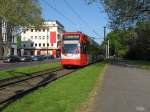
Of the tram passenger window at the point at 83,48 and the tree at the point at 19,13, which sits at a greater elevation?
the tree at the point at 19,13

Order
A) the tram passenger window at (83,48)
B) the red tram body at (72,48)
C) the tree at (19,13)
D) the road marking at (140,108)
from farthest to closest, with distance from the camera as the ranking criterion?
the tree at (19,13)
the tram passenger window at (83,48)
the red tram body at (72,48)
the road marking at (140,108)

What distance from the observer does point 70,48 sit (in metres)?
37.7

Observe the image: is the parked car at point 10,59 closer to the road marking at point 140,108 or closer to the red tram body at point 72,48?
the red tram body at point 72,48

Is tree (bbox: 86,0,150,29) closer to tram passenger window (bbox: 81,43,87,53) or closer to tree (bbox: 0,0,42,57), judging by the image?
tram passenger window (bbox: 81,43,87,53)

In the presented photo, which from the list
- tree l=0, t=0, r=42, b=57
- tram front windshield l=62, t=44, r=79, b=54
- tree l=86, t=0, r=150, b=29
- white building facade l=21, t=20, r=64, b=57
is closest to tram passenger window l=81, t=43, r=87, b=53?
tram front windshield l=62, t=44, r=79, b=54

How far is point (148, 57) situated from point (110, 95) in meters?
71.3

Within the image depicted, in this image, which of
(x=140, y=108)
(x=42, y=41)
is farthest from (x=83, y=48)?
(x=42, y=41)

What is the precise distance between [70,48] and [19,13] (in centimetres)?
3462

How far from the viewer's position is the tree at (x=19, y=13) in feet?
220

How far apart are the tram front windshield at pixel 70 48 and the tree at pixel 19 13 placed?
31005 millimetres

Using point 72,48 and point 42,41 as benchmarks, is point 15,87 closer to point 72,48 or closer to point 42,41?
point 72,48

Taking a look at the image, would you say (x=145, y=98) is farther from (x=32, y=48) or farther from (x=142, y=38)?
(x=32, y=48)

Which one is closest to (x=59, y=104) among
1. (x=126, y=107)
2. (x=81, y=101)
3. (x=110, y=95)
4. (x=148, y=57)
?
(x=81, y=101)

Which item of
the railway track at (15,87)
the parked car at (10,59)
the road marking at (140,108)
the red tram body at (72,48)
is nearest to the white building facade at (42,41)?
the parked car at (10,59)
